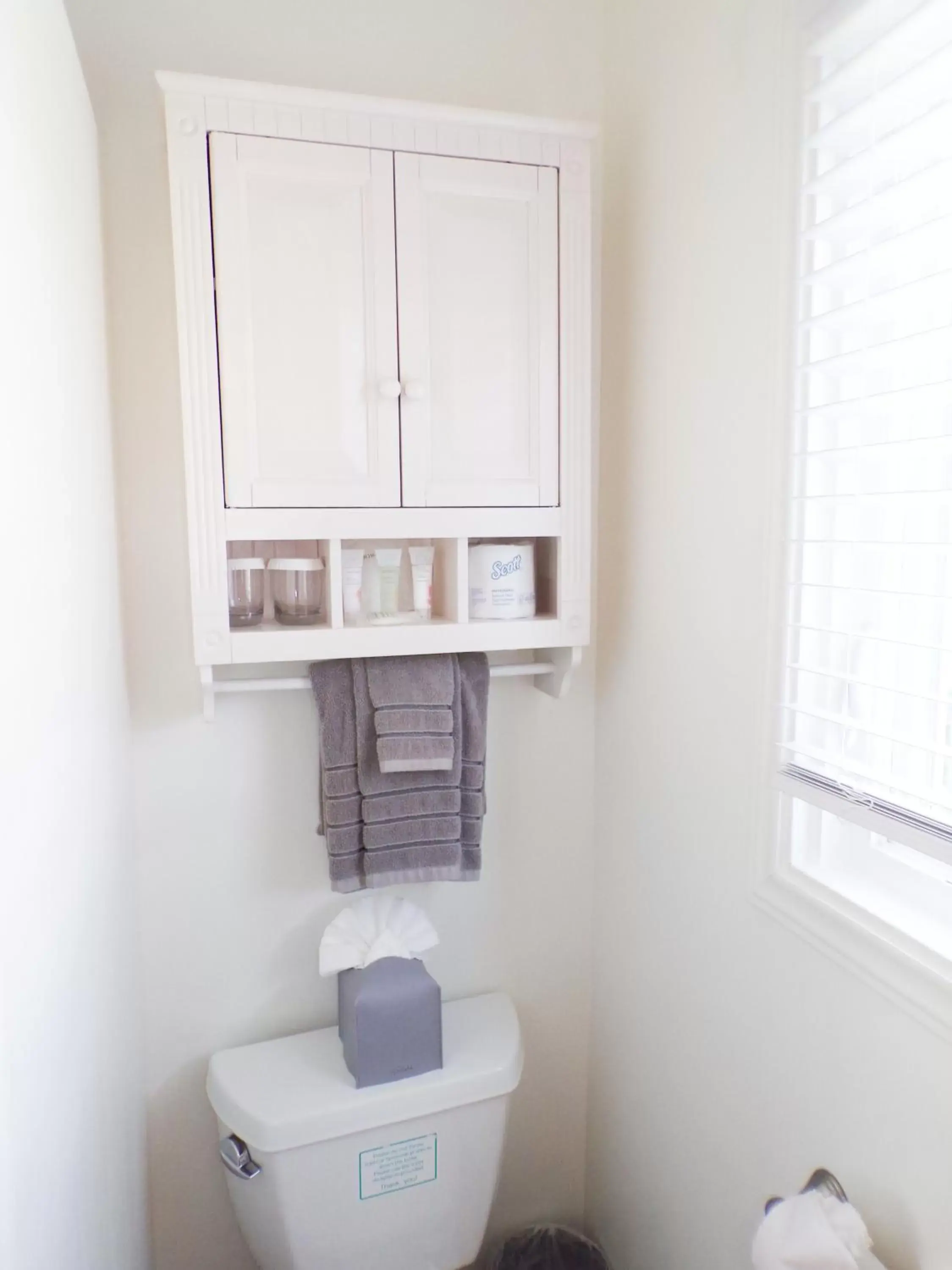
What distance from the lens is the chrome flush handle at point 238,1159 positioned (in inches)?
52.5

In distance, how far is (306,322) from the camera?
124 cm

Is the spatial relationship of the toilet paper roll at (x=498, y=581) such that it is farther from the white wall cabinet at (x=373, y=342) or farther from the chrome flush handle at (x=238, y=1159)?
the chrome flush handle at (x=238, y=1159)

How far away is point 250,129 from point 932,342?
92cm

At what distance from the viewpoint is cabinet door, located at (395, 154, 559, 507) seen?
1276mm

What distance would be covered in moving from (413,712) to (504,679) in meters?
0.27

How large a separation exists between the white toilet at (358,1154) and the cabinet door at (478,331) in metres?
0.93

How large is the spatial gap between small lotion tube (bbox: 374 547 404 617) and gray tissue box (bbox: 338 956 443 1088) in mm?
579

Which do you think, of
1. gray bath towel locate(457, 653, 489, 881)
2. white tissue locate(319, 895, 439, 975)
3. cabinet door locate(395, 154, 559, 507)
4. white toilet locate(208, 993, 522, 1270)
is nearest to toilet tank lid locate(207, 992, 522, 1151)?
white toilet locate(208, 993, 522, 1270)

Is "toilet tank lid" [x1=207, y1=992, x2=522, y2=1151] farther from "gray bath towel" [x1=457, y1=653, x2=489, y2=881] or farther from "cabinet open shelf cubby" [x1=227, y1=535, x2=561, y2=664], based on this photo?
"cabinet open shelf cubby" [x1=227, y1=535, x2=561, y2=664]

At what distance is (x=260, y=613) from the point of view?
1351mm

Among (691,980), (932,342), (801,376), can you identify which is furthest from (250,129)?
(691,980)

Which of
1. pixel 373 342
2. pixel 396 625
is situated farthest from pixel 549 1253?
pixel 373 342

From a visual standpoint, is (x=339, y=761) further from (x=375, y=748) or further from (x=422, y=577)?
(x=422, y=577)

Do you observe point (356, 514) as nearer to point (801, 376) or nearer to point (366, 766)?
point (366, 766)
